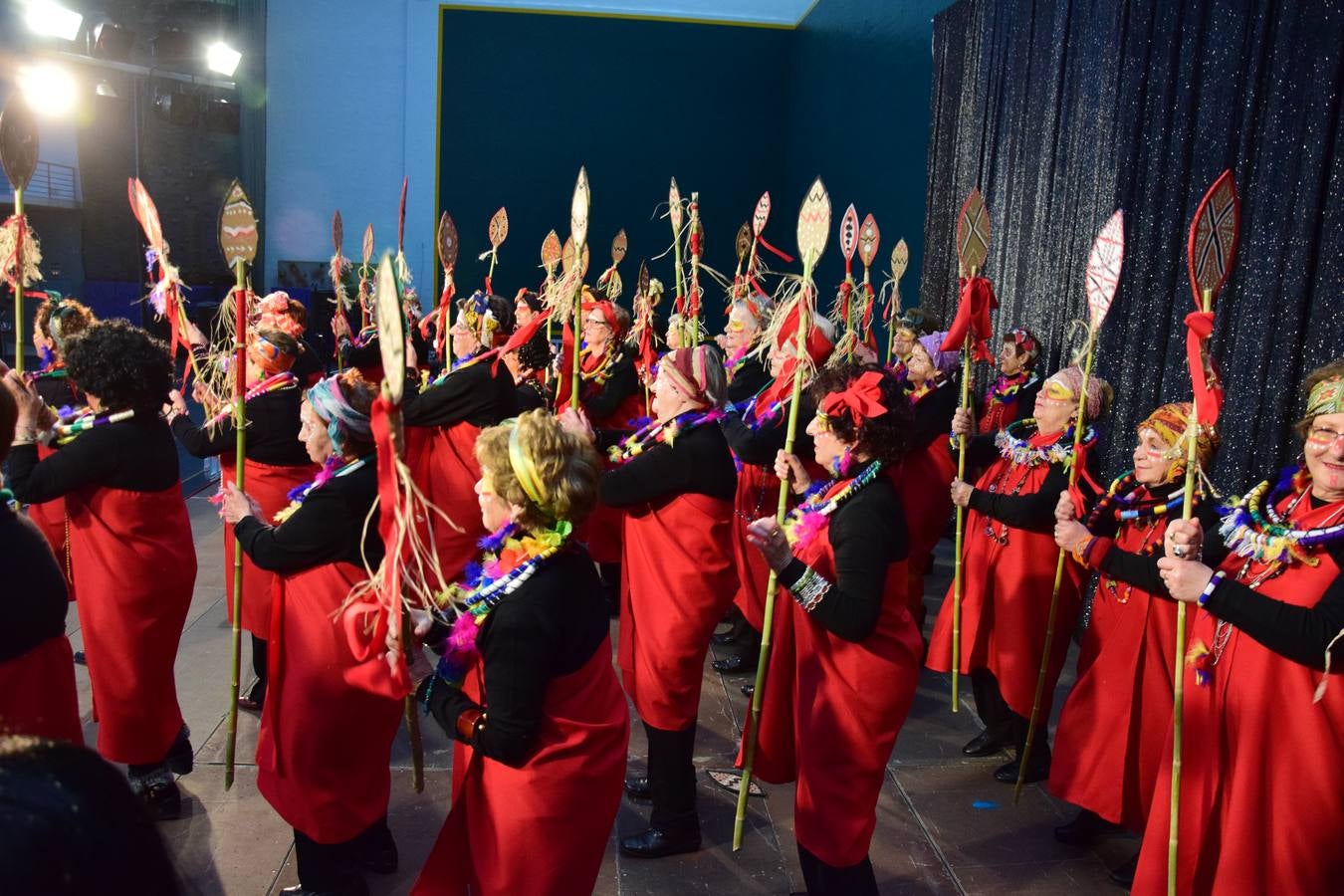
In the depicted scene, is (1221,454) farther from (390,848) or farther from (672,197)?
(390,848)

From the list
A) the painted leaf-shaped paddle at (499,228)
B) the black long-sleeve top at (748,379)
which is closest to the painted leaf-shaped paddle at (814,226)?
the black long-sleeve top at (748,379)

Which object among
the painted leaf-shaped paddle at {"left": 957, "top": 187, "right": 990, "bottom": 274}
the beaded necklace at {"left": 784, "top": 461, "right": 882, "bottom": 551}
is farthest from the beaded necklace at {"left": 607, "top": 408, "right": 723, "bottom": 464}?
the painted leaf-shaped paddle at {"left": 957, "top": 187, "right": 990, "bottom": 274}

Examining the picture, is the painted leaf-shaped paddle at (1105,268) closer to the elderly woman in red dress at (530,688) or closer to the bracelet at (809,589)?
the bracelet at (809,589)

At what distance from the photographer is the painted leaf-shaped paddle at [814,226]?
3.00 m

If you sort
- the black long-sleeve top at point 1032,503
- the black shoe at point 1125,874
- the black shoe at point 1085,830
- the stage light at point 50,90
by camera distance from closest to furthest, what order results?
the black shoe at point 1125,874 < the black shoe at point 1085,830 < the black long-sleeve top at point 1032,503 < the stage light at point 50,90

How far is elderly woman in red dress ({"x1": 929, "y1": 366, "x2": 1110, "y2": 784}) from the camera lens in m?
3.44

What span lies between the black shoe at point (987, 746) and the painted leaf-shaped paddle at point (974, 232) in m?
1.84

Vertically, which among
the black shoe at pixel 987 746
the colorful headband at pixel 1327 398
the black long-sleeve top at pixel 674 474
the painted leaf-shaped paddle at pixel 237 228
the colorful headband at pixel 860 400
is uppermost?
the painted leaf-shaped paddle at pixel 237 228

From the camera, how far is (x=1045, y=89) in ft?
18.5

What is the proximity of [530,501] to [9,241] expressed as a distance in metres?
3.35

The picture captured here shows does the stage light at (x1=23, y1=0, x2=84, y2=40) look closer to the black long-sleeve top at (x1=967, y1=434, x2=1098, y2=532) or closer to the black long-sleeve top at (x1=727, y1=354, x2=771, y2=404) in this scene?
the black long-sleeve top at (x1=727, y1=354, x2=771, y2=404)

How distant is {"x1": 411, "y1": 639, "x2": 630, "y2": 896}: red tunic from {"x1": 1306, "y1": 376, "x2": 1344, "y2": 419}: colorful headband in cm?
168

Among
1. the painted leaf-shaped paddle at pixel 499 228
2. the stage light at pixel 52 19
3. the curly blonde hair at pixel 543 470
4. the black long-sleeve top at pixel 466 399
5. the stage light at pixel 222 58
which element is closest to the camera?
the curly blonde hair at pixel 543 470

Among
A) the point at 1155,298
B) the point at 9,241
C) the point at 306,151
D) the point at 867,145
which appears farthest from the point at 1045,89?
the point at 306,151
